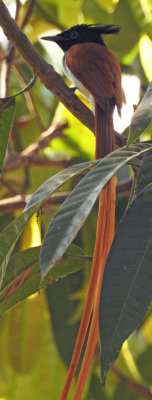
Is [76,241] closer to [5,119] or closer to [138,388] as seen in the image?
[138,388]

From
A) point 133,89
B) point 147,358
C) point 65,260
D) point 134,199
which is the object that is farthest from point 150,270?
point 133,89

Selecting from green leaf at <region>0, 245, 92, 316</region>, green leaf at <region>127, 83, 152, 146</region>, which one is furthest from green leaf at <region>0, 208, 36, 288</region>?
green leaf at <region>0, 245, 92, 316</region>

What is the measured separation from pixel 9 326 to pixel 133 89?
0.67m

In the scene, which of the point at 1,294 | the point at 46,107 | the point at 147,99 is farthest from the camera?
the point at 46,107

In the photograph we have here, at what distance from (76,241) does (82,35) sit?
0.55 m

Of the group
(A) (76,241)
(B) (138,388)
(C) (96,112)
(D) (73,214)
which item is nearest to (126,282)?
(D) (73,214)

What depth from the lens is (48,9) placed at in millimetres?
2336

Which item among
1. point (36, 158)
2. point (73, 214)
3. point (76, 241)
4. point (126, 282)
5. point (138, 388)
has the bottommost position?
point (138, 388)

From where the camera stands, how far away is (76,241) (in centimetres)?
193

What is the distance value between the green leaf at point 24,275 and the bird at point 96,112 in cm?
12

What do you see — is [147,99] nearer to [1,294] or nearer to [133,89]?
[1,294]

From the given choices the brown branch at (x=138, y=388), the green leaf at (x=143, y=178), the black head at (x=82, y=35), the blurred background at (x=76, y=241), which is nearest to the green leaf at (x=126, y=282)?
the green leaf at (x=143, y=178)

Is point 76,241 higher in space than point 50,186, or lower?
lower

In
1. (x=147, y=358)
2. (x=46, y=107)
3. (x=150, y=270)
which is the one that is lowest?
(x=147, y=358)
